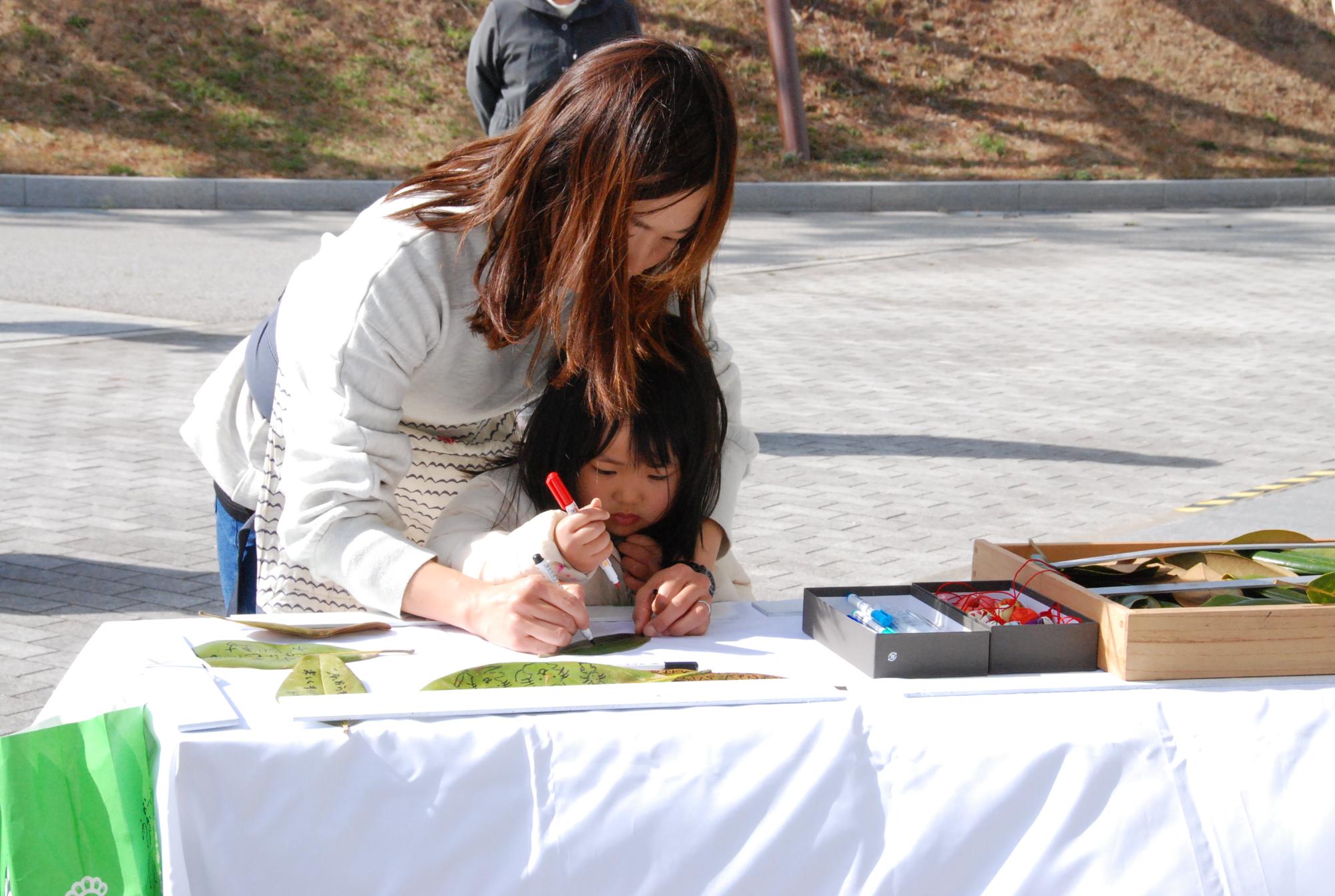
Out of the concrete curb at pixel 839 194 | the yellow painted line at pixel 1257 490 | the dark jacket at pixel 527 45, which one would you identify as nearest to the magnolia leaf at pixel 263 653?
the yellow painted line at pixel 1257 490

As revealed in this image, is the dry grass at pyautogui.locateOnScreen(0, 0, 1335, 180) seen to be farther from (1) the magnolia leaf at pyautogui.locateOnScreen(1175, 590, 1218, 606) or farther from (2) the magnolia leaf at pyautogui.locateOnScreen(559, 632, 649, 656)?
(1) the magnolia leaf at pyautogui.locateOnScreen(1175, 590, 1218, 606)

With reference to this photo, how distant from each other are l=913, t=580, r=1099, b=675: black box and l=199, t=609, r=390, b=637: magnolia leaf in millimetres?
621

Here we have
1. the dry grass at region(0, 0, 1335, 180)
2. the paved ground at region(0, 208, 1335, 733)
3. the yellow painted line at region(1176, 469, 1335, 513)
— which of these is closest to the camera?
the paved ground at region(0, 208, 1335, 733)

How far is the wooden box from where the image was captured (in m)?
1.63

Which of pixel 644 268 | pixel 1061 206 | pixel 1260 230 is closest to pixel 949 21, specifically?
pixel 1061 206

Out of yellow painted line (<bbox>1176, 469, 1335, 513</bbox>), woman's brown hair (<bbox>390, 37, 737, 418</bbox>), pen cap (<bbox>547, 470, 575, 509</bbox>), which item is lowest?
yellow painted line (<bbox>1176, 469, 1335, 513</bbox>)

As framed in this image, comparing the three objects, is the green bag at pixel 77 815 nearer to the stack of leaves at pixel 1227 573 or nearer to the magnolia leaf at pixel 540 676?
the magnolia leaf at pixel 540 676

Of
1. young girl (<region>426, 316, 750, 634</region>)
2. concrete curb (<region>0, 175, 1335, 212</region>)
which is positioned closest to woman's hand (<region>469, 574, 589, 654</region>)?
young girl (<region>426, 316, 750, 634</region>)

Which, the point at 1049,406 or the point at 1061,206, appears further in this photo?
the point at 1061,206

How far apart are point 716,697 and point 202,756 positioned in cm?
50

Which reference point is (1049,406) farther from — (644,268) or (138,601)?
(644,268)

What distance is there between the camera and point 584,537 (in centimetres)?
187

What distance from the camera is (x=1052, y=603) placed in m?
1.79

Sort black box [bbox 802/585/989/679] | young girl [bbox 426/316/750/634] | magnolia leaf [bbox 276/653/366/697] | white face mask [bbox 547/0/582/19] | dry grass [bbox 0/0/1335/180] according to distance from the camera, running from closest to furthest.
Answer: magnolia leaf [bbox 276/653/366/697] → black box [bbox 802/585/989/679] → young girl [bbox 426/316/750/634] → white face mask [bbox 547/0/582/19] → dry grass [bbox 0/0/1335/180]
